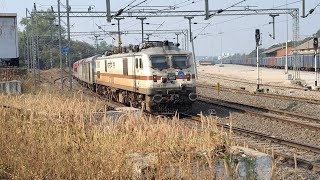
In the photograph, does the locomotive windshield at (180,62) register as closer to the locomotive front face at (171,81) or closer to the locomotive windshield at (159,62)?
the locomotive front face at (171,81)

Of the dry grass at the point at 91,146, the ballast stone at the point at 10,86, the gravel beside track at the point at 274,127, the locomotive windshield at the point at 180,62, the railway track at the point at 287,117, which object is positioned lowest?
the gravel beside track at the point at 274,127

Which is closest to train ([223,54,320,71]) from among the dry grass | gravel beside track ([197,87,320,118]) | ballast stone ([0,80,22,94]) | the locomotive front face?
gravel beside track ([197,87,320,118])

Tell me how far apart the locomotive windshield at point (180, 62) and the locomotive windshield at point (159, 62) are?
13.6 inches

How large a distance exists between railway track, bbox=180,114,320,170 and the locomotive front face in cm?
495

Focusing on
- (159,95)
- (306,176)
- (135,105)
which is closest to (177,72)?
(159,95)

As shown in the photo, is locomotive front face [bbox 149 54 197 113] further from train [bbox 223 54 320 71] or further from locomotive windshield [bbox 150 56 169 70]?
train [bbox 223 54 320 71]

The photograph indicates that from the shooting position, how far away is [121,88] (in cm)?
2205

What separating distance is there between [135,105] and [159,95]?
2634mm

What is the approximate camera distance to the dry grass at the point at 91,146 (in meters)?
4.80

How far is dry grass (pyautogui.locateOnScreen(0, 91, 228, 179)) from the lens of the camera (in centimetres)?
480

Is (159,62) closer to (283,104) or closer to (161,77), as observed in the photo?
(161,77)

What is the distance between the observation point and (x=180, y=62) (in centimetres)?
1866

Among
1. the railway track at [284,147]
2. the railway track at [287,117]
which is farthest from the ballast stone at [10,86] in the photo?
the railway track at [284,147]

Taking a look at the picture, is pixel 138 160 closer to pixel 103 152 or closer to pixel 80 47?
pixel 103 152
